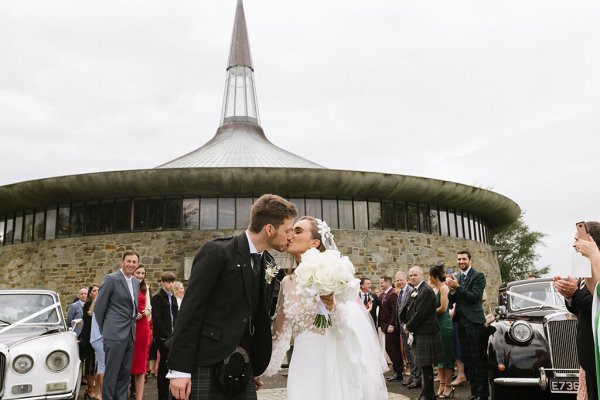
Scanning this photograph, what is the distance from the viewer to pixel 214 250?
3.32 meters

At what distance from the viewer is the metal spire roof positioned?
26.3m

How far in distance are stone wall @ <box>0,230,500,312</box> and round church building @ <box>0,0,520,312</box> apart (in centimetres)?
4

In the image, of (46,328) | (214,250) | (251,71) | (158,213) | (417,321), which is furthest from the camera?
(251,71)

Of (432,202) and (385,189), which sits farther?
(432,202)

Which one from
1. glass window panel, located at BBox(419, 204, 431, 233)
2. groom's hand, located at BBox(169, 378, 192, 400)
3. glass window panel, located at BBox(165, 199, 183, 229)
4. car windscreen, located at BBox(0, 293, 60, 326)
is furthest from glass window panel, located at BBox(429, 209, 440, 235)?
groom's hand, located at BBox(169, 378, 192, 400)

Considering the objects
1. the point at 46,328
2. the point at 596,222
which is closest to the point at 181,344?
the point at 596,222

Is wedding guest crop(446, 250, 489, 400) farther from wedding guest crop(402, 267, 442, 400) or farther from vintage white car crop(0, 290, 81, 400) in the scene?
vintage white car crop(0, 290, 81, 400)

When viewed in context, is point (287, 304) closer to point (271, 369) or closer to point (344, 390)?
point (271, 369)

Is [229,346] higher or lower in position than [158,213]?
lower

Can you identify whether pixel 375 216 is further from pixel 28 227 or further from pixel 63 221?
pixel 28 227

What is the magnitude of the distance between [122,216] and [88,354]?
37.9ft

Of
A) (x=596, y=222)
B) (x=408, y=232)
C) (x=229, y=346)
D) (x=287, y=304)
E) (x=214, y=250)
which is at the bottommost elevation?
(x=229, y=346)

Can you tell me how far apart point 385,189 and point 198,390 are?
61.2ft

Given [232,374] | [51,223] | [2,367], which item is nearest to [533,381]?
[232,374]
